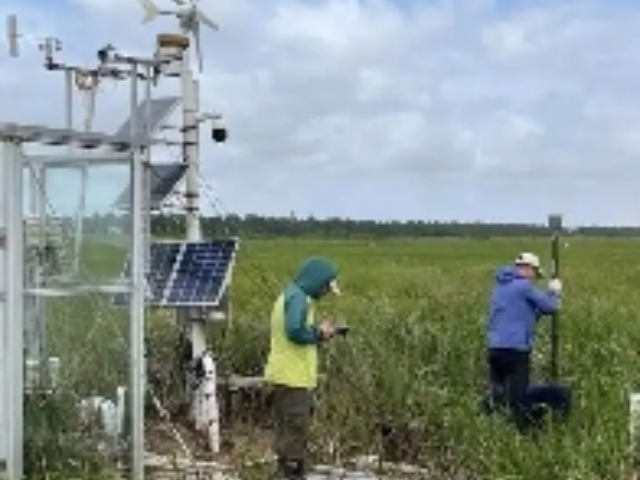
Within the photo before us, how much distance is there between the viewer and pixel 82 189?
1015 cm

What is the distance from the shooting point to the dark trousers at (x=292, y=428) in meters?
9.88

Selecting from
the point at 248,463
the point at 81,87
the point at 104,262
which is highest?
the point at 81,87

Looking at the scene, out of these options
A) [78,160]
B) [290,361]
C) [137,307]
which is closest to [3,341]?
[137,307]

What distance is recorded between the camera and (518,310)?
11.0 metres

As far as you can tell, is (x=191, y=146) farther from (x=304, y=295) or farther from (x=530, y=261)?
(x=530, y=261)

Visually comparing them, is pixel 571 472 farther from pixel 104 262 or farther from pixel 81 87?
pixel 81 87

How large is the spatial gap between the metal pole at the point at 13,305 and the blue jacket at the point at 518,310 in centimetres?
374

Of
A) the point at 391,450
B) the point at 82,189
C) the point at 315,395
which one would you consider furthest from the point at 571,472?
the point at 82,189

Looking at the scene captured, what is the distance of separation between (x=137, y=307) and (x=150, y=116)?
1.49m

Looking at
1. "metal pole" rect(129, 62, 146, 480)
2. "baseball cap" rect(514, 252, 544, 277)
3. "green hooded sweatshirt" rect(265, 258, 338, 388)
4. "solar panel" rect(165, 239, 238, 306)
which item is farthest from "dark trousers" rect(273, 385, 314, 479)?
"baseball cap" rect(514, 252, 544, 277)

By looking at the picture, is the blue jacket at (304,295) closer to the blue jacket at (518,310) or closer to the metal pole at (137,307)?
the metal pole at (137,307)

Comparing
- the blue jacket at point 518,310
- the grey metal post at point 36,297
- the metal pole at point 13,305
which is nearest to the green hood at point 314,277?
the blue jacket at point 518,310

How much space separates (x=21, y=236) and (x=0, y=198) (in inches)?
11.7

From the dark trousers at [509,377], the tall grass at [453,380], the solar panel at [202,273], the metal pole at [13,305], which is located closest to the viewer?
the tall grass at [453,380]
